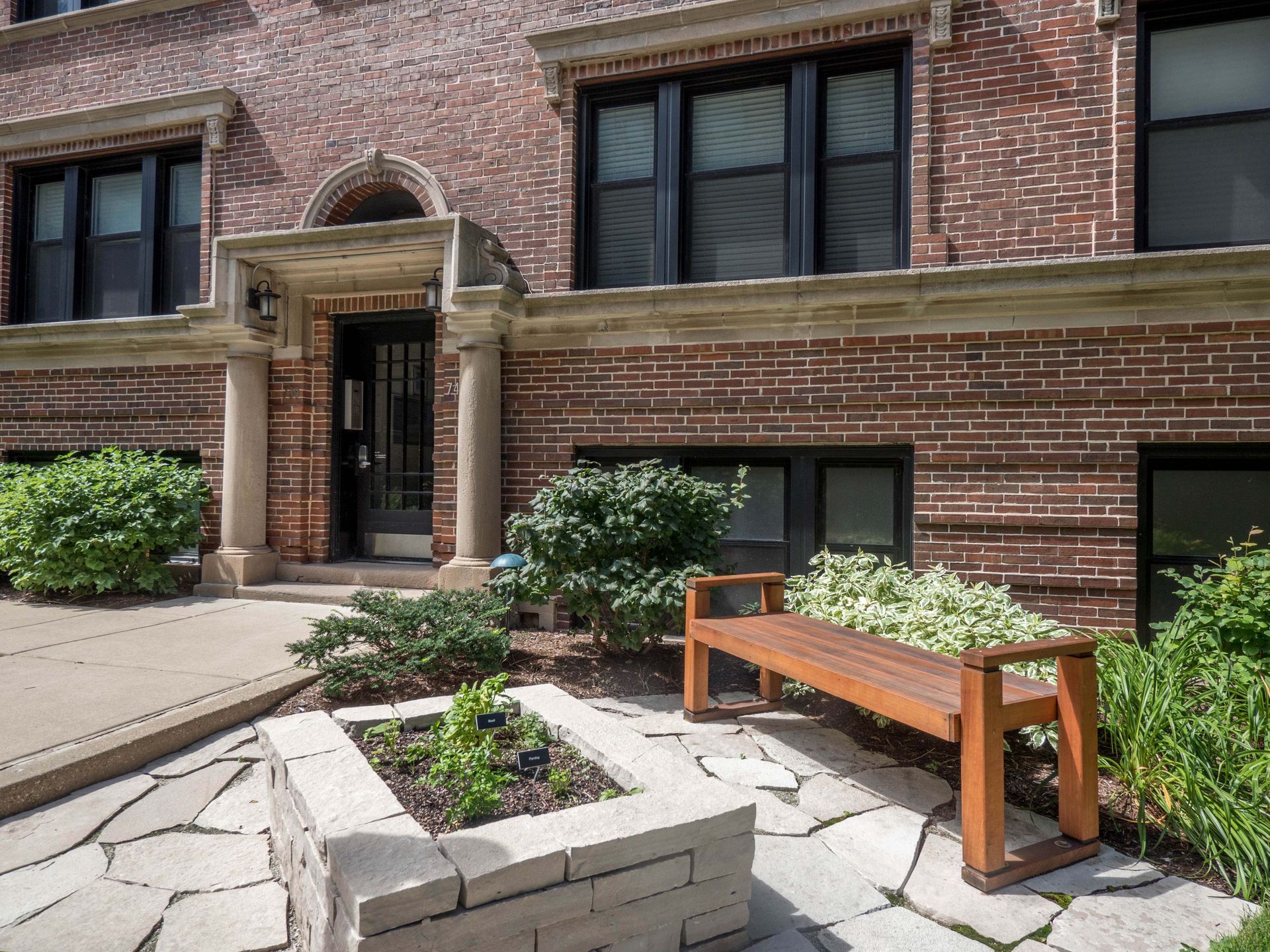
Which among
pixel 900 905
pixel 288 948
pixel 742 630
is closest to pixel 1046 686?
pixel 900 905

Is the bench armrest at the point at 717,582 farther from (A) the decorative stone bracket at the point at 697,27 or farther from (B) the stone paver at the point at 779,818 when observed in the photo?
(A) the decorative stone bracket at the point at 697,27

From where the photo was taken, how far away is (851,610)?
4.51m

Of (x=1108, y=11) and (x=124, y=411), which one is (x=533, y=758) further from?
(x=124, y=411)

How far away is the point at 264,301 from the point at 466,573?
325 centimetres

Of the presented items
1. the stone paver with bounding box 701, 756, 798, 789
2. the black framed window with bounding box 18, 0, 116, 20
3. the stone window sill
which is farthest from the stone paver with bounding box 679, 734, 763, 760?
the black framed window with bounding box 18, 0, 116, 20

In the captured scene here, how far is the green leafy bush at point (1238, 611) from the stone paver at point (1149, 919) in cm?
150

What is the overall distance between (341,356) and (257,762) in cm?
486

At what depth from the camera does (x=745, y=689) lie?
15.4ft

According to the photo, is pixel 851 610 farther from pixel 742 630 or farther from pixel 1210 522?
pixel 1210 522

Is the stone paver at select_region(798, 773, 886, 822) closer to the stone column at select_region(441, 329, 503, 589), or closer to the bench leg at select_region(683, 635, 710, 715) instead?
the bench leg at select_region(683, 635, 710, 715)

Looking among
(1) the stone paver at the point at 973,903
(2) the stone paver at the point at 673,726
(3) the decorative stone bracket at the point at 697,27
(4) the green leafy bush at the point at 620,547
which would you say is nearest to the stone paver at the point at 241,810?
(2) the stone paver at the point at 673,726

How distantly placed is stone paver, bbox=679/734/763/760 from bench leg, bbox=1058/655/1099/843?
4.31ft

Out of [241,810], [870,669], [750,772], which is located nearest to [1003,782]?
[870,669]

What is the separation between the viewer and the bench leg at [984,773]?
2.55m
